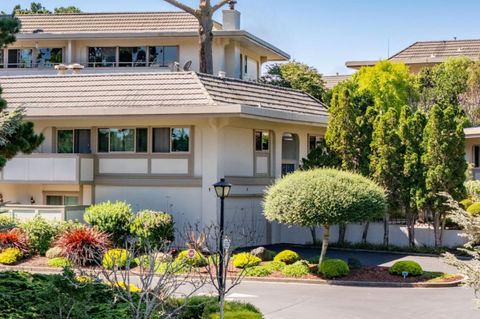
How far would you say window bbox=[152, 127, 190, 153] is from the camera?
3049 centimetres

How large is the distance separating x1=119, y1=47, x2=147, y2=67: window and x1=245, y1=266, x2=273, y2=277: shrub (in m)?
22.4

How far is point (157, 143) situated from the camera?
30891 mm

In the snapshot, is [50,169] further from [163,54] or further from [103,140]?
[163,54]

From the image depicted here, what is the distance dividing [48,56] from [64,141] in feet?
52.4

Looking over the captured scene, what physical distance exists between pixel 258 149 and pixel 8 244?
10.9 metres

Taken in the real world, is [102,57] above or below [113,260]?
above

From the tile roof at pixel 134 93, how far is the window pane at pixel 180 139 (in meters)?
1.23

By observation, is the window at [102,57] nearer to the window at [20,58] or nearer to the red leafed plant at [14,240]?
the window at [20,58]

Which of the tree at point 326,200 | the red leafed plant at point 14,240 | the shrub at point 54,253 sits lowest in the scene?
the shrub at point 54,253

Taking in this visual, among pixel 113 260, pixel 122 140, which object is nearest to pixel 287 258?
pixel 122 140

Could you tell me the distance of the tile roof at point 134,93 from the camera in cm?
3009

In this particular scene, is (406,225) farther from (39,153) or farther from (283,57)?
(283,57)

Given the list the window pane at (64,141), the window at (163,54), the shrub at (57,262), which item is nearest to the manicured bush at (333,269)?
the shrub at (57,262)

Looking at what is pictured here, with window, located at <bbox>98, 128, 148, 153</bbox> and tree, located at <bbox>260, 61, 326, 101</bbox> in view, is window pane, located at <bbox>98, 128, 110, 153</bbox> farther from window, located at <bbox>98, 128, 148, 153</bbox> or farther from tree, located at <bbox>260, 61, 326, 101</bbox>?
tree, located at <bbox>260, 61, 326, 101</bbox>
